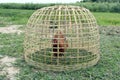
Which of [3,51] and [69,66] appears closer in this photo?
[69,66]

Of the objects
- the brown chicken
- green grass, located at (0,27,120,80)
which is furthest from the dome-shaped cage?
green grass, located at (0,27,120,80)

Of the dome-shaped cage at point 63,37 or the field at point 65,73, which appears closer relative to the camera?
the field at point 65,73

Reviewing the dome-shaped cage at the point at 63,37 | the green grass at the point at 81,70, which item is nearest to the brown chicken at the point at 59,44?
the dome-shaped cage at the point at 63,37

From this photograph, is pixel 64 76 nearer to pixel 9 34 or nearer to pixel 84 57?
pixel 84 57

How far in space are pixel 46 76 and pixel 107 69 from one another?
119 cm

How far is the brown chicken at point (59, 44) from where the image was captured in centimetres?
467

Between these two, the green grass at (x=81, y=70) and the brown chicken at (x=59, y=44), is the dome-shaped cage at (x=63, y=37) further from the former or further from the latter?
the green grass at (x=81, y=70)

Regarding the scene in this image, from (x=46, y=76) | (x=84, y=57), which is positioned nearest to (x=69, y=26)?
(x=84, y=57)

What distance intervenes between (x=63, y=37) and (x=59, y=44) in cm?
18

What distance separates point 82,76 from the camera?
14.7 feet

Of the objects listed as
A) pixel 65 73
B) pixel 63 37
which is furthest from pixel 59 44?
pixel 65 73

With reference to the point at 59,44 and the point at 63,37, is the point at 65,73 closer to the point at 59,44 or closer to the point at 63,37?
the point at 59,44

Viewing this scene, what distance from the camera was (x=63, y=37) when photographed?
4.86 metres

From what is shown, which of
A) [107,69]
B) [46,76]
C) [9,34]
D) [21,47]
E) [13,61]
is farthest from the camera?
[9,34]
